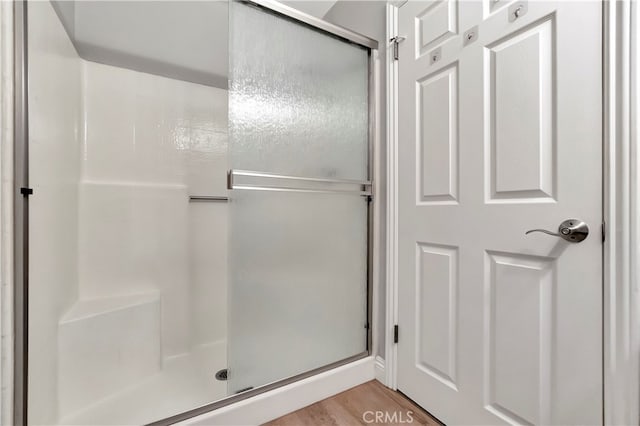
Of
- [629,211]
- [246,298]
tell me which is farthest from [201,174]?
[629,211]

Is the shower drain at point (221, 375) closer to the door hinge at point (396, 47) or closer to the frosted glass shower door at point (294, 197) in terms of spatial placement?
the frosted glass shower door at point (294, 197)

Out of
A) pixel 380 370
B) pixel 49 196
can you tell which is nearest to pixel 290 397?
pixel 380 370

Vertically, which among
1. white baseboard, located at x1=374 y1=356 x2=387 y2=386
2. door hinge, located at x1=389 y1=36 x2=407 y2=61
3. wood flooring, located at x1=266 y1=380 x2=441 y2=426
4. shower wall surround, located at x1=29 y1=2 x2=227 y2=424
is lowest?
wood flooring, located at x1=266 y1=380 x2=441 y2=426

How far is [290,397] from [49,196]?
1323mm

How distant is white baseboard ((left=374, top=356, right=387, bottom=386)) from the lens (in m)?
1.50

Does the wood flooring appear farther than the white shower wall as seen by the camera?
No

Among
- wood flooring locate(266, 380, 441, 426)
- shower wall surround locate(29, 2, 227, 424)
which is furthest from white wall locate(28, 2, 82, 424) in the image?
wood flooring locate(266, 380, 441, 426)

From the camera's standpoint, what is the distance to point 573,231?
0.83 m

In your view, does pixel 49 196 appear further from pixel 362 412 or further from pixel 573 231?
pixel 573 231

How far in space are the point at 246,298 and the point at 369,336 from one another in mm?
745

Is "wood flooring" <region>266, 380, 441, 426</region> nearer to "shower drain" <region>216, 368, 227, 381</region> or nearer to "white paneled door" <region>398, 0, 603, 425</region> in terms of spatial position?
"white paneled door" <region>398, 0, 603, 425</region>

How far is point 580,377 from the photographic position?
0.84 metres

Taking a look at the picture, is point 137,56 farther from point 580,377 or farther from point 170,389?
point 580,377

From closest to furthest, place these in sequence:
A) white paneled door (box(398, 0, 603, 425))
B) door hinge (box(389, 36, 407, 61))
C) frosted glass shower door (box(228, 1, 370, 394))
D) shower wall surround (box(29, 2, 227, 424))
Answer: white paneled door (box(398, 0, 603, 425)) < shower wall surround (box(29, 2, 227, 424)) < frosted glass shower door (box(228, 1, 370, 394)) < door hinge (box(389, 36, 407, 61))
